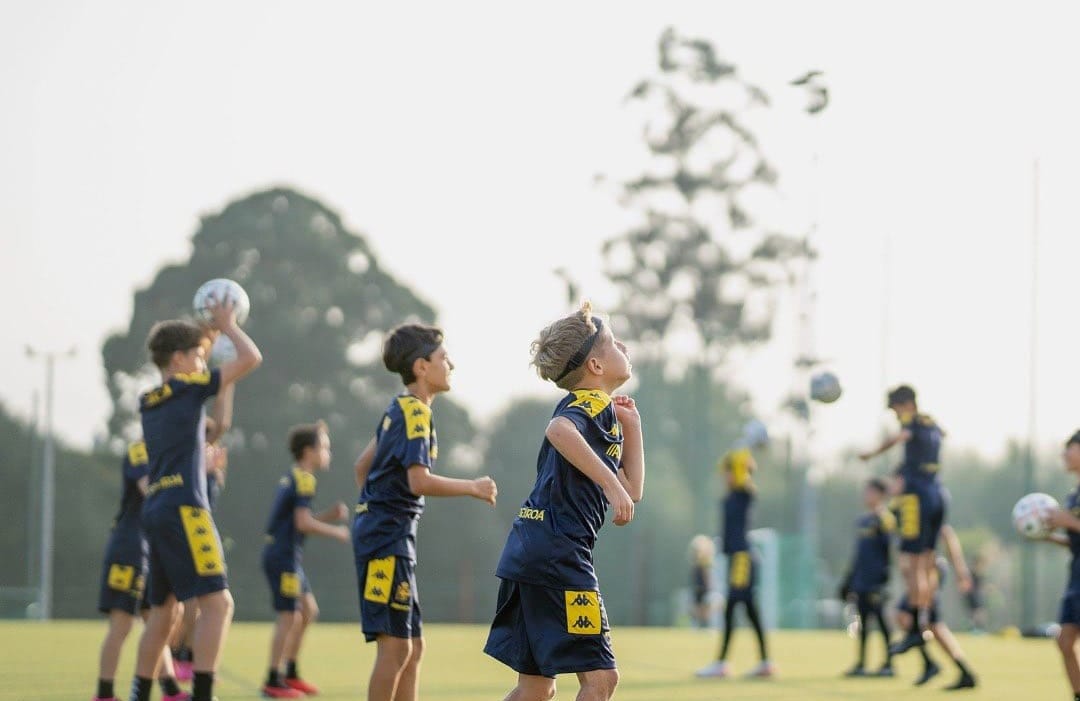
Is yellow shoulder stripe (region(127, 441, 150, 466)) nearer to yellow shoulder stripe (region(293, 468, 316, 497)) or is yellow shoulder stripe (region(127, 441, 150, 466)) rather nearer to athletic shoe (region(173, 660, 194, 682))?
yellow shoulder stripe (region(293, 468, 316, 497))

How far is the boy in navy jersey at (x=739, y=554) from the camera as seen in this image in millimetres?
13680

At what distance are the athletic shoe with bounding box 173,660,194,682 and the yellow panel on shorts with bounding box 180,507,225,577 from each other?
13.3 ft

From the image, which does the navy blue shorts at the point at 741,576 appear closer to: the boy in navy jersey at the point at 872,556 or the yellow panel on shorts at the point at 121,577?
the boy in navy jersey at the point at 872,556

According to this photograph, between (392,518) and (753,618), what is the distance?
24.0 feet

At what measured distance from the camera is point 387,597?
683cm

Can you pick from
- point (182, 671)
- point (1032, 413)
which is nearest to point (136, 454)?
point (182, 671)

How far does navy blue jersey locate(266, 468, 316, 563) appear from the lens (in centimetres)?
1092


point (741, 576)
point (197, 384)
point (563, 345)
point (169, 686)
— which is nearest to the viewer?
point (563, 345)

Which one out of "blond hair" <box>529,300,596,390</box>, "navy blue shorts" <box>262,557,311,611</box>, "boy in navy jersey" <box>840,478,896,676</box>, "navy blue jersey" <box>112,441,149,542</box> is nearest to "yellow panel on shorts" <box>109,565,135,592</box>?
"navy blue jersey" <box>112,441,149,542</box>

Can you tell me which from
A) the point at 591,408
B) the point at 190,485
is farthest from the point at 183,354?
the point at 591,408

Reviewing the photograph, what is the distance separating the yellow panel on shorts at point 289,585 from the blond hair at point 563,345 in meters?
5.42

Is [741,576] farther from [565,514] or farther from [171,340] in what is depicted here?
[565,514]

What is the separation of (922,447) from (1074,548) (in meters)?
4.40

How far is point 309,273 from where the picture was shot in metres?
42.3
